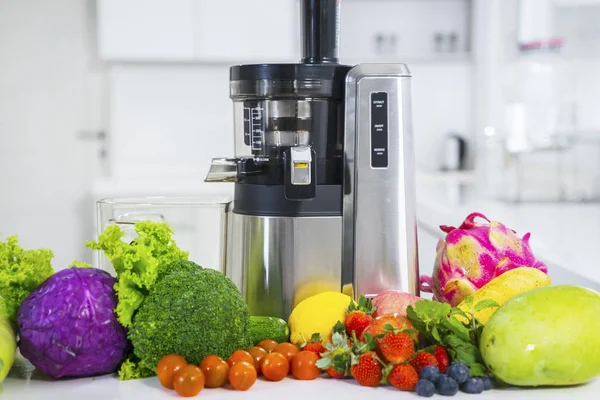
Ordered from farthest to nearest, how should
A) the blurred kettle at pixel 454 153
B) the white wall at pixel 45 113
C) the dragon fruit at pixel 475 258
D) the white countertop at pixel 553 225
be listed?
the blurred kettle at pixel 454 153
the white wall at pixel 45 113
the white countertop at pixel 553 225
the dragon fruit at pixel 475 258

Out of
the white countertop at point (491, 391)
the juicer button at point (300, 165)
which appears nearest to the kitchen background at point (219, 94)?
the white countertop at point (491, 391)

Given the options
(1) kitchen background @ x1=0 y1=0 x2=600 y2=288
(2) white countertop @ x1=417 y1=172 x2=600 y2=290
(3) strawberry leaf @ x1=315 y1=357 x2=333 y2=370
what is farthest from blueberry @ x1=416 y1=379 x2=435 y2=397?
(1) kitchen background @ x1=0 y1=0 x2=600 y2=288

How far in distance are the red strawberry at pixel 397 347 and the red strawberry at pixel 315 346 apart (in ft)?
0.33

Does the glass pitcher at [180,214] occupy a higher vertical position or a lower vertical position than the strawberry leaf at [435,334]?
higher

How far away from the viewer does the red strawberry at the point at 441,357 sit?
923mm

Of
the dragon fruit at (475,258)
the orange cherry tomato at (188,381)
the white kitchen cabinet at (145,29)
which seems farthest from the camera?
the white kitchen cabinet at (145,29)

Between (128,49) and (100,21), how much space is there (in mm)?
178

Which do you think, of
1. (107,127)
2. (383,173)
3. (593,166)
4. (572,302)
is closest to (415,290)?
(383,173)

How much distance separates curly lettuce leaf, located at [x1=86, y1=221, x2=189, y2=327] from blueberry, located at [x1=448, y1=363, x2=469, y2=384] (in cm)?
35

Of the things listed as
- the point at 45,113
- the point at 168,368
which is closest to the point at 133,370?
the point at 168,368

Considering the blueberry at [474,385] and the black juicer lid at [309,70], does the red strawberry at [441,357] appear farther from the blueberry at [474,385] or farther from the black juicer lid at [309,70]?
the black juicer lid at [309,70]

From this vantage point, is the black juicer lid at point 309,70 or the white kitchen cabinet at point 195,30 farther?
the white kitchen cabinet at point 195,30

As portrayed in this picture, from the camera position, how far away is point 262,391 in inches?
36.6

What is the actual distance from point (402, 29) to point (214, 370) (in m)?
3.82
